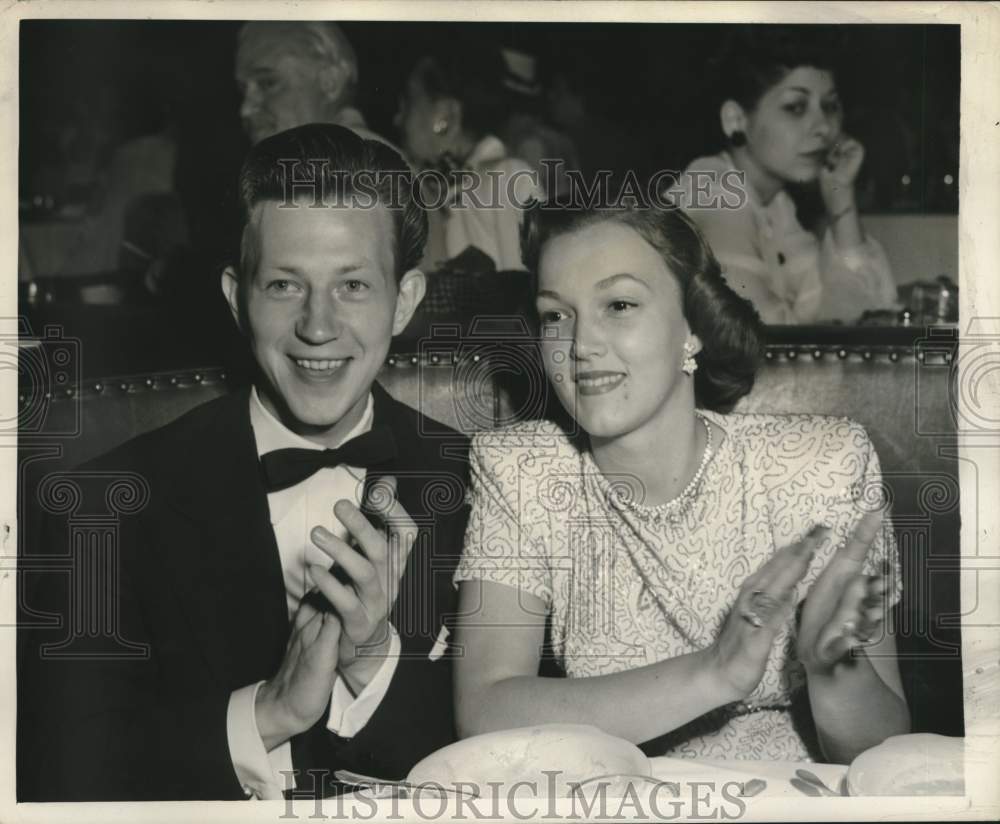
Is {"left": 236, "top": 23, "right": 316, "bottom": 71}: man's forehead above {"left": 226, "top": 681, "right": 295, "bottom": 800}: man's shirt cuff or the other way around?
above

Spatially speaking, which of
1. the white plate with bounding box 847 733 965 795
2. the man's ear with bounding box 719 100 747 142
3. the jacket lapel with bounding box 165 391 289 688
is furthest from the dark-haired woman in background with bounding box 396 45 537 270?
the white plate with bounding box 847 733 965 795

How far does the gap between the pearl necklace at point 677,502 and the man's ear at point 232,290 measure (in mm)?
801

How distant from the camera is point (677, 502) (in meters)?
2.19

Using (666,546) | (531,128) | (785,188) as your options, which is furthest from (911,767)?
(531,128)

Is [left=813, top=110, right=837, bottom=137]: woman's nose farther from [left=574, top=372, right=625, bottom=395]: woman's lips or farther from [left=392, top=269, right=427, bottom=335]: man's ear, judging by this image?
[left=392, top=269, right=427, bottom=335]: man's ear

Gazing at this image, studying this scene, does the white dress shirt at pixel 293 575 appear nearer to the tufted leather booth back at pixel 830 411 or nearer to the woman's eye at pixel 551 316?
the tufted leather booth back at pixel 830 411

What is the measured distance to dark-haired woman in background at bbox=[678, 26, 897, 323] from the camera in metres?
2.27

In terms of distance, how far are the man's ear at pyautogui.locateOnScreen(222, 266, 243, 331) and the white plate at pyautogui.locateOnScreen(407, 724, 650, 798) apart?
0.90 m

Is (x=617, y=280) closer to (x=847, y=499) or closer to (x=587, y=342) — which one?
(x=587, y=342)

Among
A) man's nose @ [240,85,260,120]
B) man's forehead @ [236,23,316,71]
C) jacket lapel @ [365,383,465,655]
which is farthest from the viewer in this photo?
man's nose @ [240,85,260,120]

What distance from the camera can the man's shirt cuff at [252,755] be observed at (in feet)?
7.18

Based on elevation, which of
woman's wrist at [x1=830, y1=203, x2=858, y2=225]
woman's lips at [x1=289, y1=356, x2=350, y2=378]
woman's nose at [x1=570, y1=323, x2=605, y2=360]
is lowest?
woman's lips at [x1=289, y1=356, x2=350, y2=378]

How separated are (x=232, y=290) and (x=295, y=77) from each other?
1.86ft

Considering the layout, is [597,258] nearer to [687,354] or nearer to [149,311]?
[687,354]
